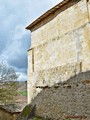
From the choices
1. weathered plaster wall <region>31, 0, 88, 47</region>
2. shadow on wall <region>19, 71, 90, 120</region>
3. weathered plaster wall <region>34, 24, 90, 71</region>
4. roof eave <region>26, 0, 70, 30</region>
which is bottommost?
shadow on wall <region>19, 71, 90, 120</region>

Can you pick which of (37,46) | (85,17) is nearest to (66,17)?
(85,17)

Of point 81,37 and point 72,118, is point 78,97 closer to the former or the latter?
point 72,118

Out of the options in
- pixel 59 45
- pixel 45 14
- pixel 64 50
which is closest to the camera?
pixel 64 50

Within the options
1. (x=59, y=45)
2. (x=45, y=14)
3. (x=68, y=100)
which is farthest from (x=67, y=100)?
(x=45, y=14)

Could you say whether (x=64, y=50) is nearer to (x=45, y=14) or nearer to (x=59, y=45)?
(x=59, y=45)

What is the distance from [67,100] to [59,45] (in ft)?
11.4

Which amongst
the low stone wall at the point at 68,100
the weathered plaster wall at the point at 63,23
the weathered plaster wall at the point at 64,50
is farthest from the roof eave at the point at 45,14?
the low stone wall at the point at 68,100

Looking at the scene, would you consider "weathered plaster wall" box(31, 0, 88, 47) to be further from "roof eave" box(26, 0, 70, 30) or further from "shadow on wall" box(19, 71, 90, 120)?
"shadow on wall" box(19, 71, 90, 120)

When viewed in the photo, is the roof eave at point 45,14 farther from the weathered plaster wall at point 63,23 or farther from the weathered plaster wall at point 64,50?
the weathered plaster wall at point 64,50

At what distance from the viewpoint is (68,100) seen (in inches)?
457

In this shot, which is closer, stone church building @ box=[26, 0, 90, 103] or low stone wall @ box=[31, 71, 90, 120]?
low stone wall @ box=[31, 71, 90, 120]

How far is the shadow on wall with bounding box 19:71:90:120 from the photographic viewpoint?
34.7 feet

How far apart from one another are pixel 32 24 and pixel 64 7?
383 cm

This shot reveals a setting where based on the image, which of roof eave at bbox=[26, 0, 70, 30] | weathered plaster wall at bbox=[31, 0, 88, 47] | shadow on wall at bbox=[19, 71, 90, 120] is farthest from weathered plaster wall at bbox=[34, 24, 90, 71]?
roof eave at bbox=[26, 0, 70, 30]
